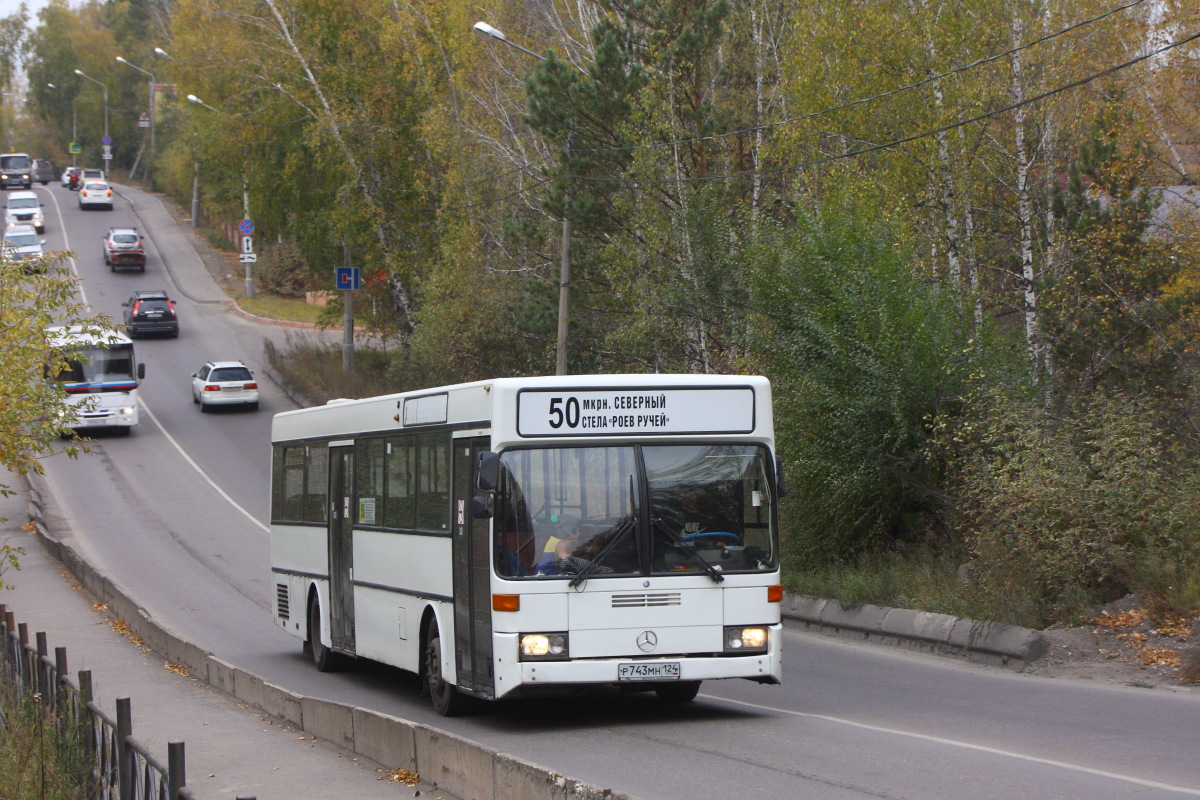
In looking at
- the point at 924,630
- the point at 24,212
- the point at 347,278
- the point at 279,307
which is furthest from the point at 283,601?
the point at 24,212

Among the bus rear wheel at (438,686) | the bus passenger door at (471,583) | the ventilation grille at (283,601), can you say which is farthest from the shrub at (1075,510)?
the ventilation grille at (283,601)

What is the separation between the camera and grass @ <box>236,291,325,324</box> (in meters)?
62.3

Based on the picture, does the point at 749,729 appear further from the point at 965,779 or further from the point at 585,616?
the point at 965,779

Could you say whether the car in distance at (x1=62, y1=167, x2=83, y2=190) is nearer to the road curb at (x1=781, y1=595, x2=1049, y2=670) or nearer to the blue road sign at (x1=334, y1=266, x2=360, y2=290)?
the blue road sign at (x1=334, y1=266, x2=360, y2=290)

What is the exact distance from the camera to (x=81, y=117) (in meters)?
126

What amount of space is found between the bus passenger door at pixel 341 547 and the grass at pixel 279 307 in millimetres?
47082

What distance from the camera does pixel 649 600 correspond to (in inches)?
397

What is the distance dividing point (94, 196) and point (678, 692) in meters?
89.0

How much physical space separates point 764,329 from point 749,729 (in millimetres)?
10407

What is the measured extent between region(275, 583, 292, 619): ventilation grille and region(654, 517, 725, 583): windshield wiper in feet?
26.8

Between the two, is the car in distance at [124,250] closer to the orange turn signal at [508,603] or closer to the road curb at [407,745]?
the road curb at [407,745]

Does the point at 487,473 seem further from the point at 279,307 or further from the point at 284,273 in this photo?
the point at 284,273

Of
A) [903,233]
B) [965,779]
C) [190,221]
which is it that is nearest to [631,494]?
[965,779]

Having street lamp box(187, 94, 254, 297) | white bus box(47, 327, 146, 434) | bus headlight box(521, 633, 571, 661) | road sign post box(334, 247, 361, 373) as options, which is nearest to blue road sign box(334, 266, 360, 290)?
road sign post box(334, 247, 361, 373)
